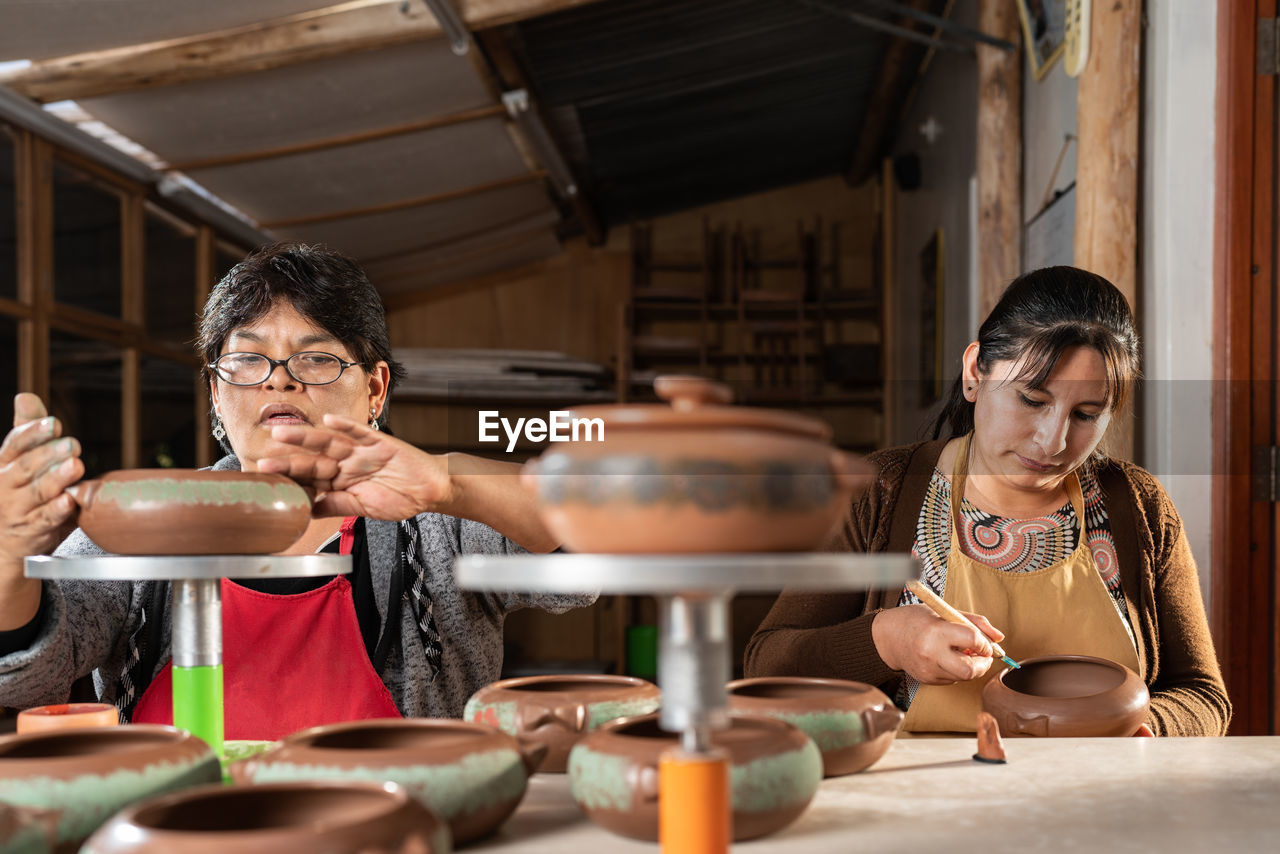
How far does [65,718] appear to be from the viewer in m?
1.01

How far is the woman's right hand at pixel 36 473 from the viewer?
107 centimetres

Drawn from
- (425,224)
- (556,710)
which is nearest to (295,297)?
(556,710)

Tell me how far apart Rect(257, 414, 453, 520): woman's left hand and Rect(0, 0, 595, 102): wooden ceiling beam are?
98.3 inches

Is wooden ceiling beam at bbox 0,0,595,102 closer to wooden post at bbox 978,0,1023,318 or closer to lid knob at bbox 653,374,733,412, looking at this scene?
wooden post at bbox 978,0,1023,318

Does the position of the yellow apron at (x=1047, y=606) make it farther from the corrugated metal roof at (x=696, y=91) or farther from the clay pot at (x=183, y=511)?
the corrugated metal roof at (x=696, y=91)

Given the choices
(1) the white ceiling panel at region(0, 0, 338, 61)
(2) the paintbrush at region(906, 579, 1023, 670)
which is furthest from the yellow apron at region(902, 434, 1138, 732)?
(1) the white ceiling panel at region(0, 0, 338, 61)

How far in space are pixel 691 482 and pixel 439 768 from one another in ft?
1.09

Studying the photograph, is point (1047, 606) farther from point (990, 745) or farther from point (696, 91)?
point (696, 91)

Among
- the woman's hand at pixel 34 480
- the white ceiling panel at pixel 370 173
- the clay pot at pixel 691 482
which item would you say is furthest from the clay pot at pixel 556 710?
the white ceiling panel at pixel 370 173

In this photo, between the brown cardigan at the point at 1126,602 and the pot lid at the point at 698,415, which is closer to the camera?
the pot lid at the point at 698,415

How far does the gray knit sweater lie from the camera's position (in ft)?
5.10

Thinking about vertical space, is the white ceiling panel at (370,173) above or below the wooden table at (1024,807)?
above

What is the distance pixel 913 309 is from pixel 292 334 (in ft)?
16.4

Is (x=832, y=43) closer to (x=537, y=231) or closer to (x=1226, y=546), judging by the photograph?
(x=537, y=231)
